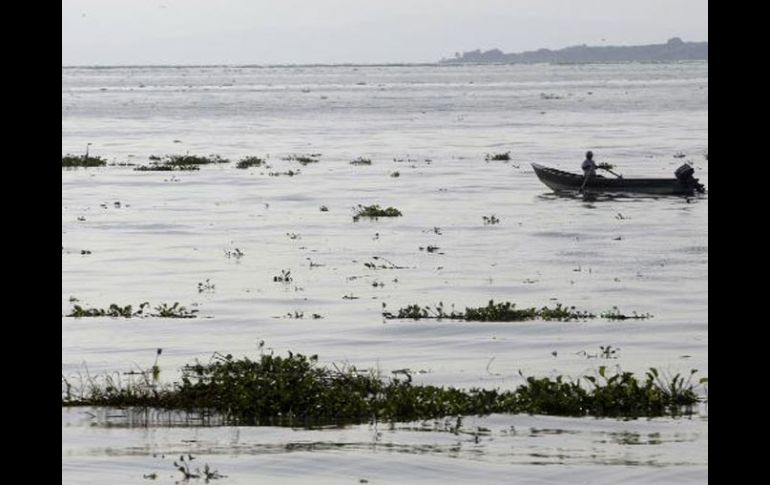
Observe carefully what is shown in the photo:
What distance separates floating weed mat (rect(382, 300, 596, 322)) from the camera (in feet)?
64.1

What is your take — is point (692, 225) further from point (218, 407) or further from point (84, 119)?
point (84, 119)

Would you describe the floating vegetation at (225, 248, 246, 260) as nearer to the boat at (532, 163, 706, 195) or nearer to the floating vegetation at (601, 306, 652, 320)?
the floating vegetation at (601, 306, 652, 320)

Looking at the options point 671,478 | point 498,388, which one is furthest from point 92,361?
point 671,478

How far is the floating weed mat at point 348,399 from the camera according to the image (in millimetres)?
12898

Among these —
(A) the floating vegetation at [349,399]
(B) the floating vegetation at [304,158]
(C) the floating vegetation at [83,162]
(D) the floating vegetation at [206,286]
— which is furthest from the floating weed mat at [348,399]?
(C) the floating vegetation at [83,162]

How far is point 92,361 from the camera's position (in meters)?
16.5

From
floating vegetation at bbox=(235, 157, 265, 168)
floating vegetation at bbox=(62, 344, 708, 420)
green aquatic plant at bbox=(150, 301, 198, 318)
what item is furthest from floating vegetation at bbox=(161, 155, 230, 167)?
floating vegetation at bbox=(62, 344, 708, 420)

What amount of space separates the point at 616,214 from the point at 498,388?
2201cm

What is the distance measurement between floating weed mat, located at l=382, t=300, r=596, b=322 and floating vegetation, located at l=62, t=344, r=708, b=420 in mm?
5720

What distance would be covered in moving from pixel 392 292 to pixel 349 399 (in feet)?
31.5

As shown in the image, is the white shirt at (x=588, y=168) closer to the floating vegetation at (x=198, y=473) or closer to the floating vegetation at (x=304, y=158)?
the floating vegetation at (x=304, y=158)

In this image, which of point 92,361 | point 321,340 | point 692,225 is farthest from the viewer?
point 692,225

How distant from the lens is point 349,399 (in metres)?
13.0
